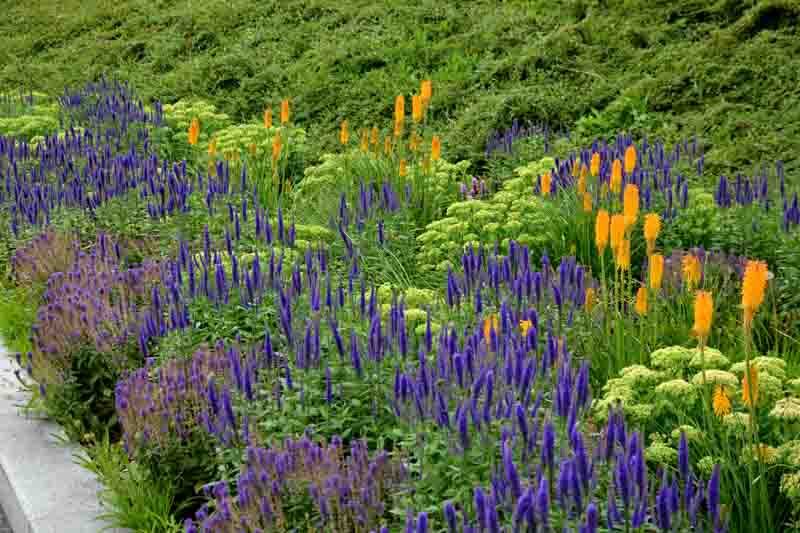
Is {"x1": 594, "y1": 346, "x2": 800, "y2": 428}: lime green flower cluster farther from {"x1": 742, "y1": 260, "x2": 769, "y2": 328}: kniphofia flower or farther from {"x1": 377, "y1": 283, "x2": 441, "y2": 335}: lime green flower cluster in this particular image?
{"x1": 377, "y1": 283, "x2": 441, "y2": 335}: lime green flower cluster

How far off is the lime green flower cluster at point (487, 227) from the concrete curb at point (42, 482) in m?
2.14

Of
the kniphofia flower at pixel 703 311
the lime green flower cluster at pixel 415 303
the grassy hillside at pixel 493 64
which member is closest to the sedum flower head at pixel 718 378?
the kniphofia flower at pixel 703 311

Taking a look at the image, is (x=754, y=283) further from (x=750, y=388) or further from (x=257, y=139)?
(x=257, y=139)

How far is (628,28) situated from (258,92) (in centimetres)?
469

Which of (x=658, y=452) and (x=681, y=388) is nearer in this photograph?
(x=658, y=452)

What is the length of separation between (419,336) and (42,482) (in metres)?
1.75

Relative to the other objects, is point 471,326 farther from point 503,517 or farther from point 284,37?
point 284,37

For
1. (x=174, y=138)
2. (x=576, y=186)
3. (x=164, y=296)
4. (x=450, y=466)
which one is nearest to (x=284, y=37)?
(x=174, y=138)

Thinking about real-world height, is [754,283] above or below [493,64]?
below

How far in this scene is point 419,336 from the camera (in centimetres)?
419

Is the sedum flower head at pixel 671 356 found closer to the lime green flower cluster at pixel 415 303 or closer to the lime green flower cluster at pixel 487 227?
the lime green flower cluster at pixel 415 303

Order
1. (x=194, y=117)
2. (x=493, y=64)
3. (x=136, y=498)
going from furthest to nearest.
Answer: (x=493, y=64)
(x=194, y=117)
(x=136, y=498)

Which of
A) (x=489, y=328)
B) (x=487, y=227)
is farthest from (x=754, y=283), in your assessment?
(x=487, y=227)

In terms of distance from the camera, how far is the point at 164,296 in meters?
4.80
